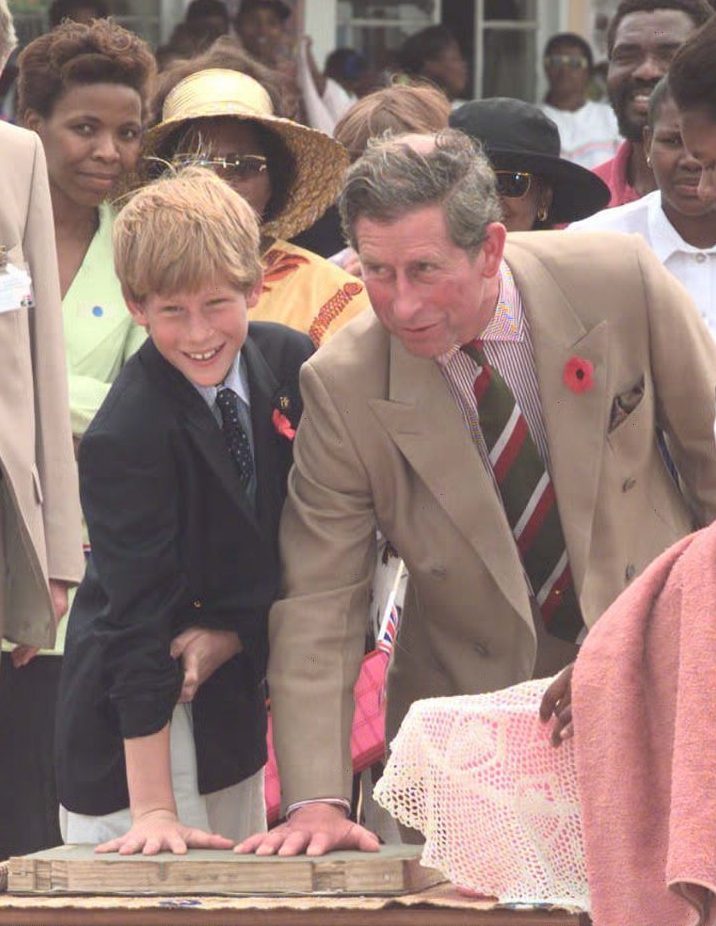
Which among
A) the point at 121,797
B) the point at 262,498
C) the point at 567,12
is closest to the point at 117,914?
the point at 121,797

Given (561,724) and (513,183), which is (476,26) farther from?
(561,724)

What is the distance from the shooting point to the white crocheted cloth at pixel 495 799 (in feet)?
11.0

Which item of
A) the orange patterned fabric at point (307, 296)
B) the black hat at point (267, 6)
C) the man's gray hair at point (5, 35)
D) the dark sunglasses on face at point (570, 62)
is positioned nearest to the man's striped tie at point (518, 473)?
the orange patterned fabric at point (307, 296)

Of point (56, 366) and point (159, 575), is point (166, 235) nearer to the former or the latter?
point (159, 575)

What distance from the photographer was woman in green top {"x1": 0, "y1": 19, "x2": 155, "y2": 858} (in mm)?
5152

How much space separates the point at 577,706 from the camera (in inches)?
Answer: 126

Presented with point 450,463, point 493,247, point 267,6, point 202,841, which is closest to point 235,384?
point 450,463

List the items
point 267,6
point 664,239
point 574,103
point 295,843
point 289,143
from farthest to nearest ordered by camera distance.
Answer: point 574,103 < point 267,6 < point 664,239 < point 289,143 < point 295,843

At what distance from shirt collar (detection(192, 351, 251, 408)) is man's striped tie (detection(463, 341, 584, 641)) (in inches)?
15.5

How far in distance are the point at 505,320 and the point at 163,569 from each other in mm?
748

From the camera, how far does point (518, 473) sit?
158 inches

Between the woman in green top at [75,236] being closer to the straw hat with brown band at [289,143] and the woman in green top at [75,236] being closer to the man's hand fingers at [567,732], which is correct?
the straw hat with brown band at [289,143]

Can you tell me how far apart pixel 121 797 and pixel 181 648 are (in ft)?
1.00

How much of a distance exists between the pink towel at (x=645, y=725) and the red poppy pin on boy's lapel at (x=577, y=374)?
0.81 metres
